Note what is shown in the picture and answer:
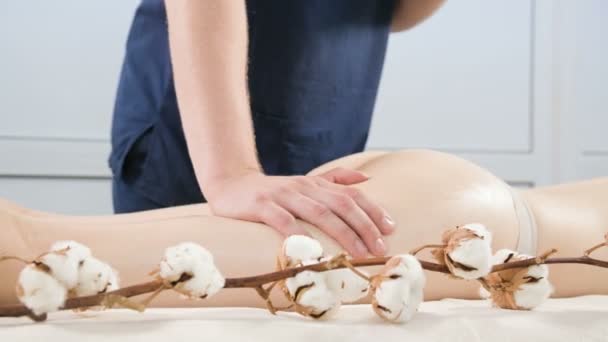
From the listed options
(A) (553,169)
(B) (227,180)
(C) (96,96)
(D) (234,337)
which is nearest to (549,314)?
(D) (234,337)

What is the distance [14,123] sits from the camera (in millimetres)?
2316

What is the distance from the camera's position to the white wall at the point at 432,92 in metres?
2.33

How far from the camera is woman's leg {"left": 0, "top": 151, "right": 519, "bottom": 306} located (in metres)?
0.65

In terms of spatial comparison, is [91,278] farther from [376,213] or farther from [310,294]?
[376,213]

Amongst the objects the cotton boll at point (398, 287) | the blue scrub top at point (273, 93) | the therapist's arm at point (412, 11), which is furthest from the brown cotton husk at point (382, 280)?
the therapist's arm at point (412, 11)

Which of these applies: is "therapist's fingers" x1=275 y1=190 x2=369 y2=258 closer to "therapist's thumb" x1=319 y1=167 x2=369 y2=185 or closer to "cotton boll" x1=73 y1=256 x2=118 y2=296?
"therapist's thumb" x1=319 y1=167 x2=369 y2=185

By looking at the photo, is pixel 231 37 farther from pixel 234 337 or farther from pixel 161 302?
pixel 234 337

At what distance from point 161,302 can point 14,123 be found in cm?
181

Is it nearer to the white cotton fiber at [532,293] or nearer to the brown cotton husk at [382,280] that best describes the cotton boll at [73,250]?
the brown cotton husk at [382,280]

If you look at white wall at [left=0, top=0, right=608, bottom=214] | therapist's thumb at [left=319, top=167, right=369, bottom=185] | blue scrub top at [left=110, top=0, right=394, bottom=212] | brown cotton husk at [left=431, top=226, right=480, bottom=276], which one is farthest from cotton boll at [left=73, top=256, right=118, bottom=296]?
white wall at [left=0, top=0, right=608, bottom=214]

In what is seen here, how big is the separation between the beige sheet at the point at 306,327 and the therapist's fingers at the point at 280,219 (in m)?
0.10

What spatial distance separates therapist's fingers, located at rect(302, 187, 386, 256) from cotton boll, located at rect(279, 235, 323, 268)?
6.4 inches

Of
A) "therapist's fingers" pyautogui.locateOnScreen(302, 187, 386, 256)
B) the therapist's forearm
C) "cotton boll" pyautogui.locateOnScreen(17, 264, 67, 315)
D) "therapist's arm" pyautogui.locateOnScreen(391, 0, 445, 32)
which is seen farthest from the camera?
"therapist's arm" pyautogui.locateOnScreen(391, 0, 445, 32)

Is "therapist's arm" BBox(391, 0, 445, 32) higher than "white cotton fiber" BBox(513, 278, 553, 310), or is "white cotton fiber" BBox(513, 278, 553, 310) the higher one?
"therapist's arm" BBox(391, 0, 445, 32)
